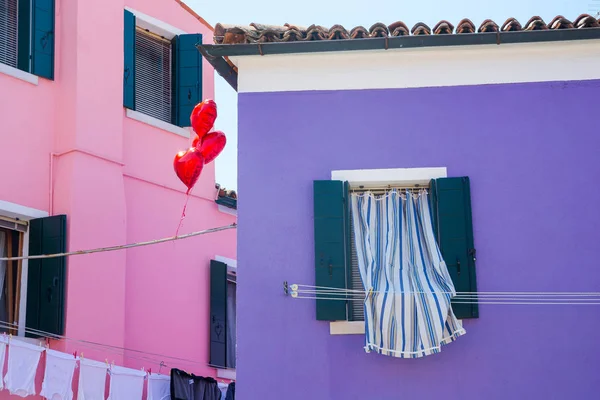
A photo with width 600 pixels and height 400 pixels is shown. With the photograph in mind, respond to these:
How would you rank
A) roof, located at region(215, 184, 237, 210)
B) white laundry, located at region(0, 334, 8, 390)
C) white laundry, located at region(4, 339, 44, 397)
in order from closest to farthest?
white laundry, located at region(0, 334, 8, 390) → white laundry, located at region(4, 339, 44, 397) → roof, located at region(215, 184, 237, 210)

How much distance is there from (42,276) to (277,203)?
152 inches

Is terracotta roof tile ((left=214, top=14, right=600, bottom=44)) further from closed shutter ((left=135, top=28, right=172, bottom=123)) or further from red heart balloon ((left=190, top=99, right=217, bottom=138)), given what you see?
closed shutter ((left=135, top=28, right=172, bottom=123))

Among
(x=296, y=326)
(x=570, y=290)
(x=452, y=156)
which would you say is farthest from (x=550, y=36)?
(x=296, y=326)

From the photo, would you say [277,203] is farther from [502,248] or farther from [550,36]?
[550,36]

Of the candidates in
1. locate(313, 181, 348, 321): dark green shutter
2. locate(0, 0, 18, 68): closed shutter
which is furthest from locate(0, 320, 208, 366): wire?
locate(313, 181, 348, 321): dark green shutter

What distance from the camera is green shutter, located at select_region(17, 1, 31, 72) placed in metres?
14.8

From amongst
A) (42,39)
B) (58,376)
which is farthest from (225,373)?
(42,39)

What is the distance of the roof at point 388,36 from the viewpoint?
1190 centimetres

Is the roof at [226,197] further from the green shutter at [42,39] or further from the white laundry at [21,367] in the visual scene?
the white laundry at [21,367]

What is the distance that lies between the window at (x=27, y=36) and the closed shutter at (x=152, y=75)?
1.79 metres

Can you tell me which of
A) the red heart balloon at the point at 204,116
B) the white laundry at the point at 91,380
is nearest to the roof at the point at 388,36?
the red heart balloon at the point at 204,116

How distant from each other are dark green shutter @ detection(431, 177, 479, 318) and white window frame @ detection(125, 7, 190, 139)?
5677 millimetres

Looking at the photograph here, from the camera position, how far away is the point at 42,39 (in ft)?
49.3

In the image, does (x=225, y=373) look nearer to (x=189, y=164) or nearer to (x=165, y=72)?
(x=165, y=72)
